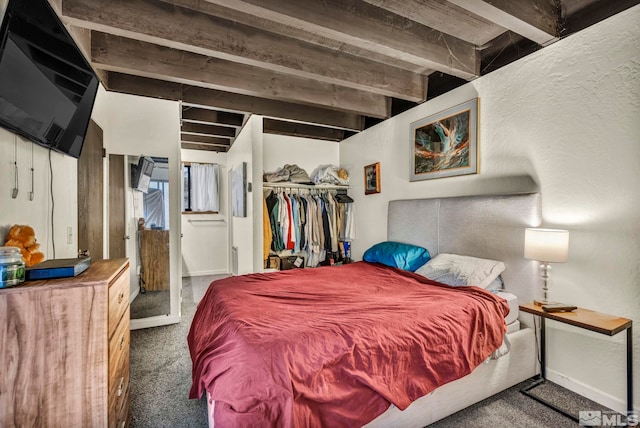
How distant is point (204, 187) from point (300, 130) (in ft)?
7.13

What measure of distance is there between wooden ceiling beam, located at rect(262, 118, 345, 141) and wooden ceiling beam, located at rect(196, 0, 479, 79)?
2013 mm

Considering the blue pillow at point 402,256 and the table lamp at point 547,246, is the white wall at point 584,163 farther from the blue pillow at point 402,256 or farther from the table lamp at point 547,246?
the blue pillow at point 402,256

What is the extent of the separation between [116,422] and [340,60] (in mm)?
2814

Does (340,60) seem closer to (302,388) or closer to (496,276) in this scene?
(496,276)

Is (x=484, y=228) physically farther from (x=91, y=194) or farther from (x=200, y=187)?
(x=200, y=187)

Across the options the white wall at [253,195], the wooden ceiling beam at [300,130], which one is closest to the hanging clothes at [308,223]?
the white wall at [253,195]

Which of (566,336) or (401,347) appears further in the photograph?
(566,336)

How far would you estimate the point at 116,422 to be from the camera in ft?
4.36

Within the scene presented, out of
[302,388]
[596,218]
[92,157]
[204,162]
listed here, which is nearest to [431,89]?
[596,218]

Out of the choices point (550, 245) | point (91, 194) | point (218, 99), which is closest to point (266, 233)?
point (218, 99)

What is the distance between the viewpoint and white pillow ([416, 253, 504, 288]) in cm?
218

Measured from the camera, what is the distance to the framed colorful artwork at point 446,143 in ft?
8.47

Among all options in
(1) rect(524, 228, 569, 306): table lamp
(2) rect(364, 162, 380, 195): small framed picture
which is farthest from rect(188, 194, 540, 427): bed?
(2) rect(364, 162, 380, 195): small framed picture

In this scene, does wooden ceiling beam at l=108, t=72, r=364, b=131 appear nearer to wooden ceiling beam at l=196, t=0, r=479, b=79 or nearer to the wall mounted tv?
wooden ceiling beam at l=196, t=0, r=479, b=79
